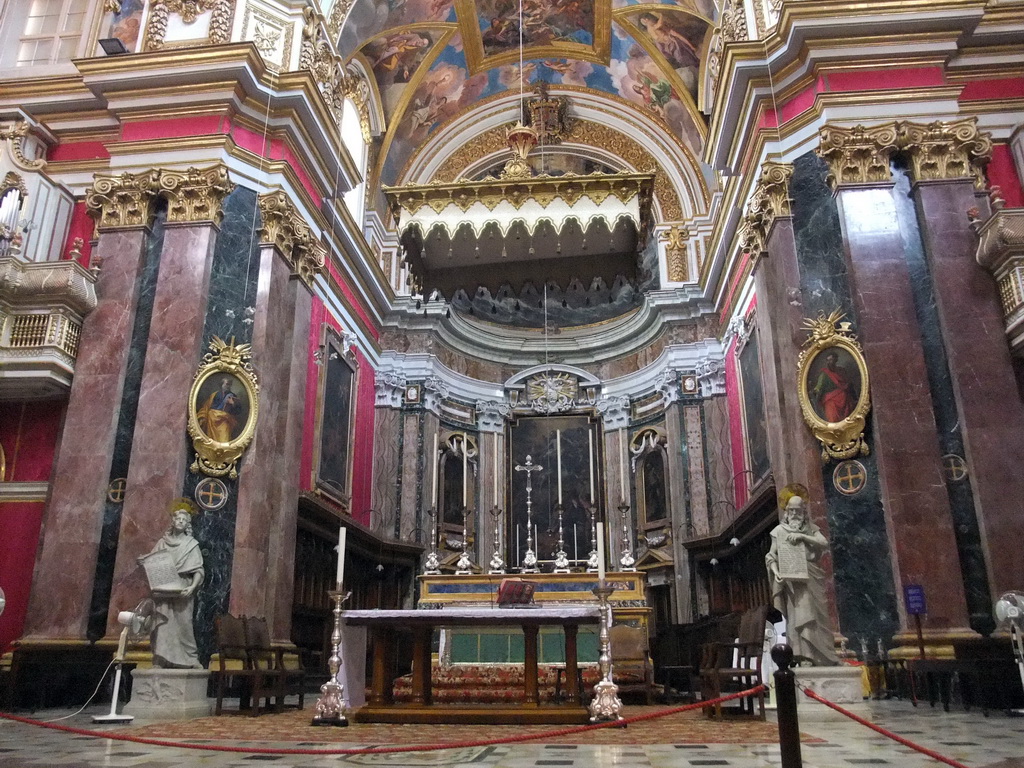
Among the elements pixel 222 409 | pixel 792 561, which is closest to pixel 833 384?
pixel 792 561

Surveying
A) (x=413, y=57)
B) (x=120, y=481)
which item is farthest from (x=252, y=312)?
(x=413, y=57)

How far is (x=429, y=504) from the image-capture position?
15.4 meters

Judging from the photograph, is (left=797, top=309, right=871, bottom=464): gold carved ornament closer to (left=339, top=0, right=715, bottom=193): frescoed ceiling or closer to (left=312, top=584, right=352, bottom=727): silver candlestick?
(left=312, top=584, right=352, bottom=727): silver candlestick

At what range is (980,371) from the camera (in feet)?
27.5

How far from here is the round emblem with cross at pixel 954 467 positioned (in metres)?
8.23

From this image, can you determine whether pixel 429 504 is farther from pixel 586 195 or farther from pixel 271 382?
pixel 586 195

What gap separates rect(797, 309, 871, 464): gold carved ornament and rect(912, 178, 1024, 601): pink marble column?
0.95 m

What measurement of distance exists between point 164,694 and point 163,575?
103cm

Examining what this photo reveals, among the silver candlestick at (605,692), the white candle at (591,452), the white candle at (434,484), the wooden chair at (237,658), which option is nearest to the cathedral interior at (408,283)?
the wooden chair at (237,658)

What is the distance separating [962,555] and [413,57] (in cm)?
1248

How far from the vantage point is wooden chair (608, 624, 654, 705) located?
26.1 ft

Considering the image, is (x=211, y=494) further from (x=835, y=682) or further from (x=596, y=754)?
(x=835, y=682)

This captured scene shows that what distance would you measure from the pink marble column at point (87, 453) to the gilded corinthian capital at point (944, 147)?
29.6 ft

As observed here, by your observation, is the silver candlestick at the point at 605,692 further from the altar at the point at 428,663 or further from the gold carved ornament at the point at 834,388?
the gold carved ornament at the point at 834,388
